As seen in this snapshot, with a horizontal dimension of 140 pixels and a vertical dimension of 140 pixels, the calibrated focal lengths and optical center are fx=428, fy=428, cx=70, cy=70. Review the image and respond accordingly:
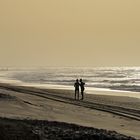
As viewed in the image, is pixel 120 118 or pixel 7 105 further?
pixel 7 105

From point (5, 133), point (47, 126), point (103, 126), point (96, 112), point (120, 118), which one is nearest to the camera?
point (5, 133)

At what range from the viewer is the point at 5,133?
43.0 ft

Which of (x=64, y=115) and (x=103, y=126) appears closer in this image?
(x=103, y=126)

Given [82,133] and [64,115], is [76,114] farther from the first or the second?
[82,133]

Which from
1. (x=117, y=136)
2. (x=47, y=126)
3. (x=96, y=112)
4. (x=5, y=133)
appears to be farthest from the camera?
(x=96, y=112)

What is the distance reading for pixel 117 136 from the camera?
14477mm

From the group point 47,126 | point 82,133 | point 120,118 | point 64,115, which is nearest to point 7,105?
point 64,115

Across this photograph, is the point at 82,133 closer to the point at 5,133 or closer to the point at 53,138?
the point at 53,138

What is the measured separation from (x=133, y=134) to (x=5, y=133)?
6.22 metres

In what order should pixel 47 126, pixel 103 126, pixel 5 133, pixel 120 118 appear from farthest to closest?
pixel 120 118
pixel 103 126
pixel 47 126
pixel 5 133

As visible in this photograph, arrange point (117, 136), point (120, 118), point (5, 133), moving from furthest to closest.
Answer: point (120, 118) < point (117, 136) < point (5, 133)

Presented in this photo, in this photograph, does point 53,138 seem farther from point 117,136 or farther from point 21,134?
point 117,136

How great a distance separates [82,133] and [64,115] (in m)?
8.77

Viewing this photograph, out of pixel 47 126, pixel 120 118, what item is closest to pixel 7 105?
pixel 120 118
